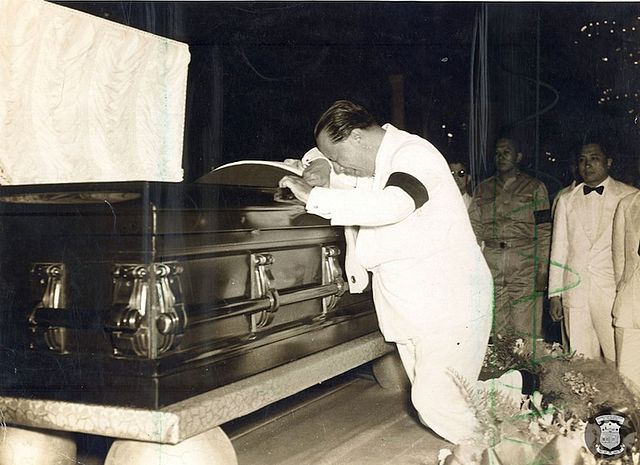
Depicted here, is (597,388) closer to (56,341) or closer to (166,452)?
(166,452)

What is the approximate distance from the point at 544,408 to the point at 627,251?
0.54m

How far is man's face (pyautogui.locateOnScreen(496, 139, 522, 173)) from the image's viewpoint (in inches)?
81.1

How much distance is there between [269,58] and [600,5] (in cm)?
101

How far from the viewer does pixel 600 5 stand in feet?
6.84

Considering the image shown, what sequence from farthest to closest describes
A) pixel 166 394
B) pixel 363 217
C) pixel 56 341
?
pixel 363 217
pixel 56 341
pixel 166 394

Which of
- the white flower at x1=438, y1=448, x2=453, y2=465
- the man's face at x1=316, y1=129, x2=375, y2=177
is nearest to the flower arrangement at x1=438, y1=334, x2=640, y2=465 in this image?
the white flower at x1=438, y1=448, x2=453, y2=465

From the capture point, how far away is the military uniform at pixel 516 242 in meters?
2.07

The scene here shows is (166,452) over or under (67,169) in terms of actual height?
under

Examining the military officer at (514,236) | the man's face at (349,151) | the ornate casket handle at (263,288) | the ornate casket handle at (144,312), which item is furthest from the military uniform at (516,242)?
the ornate casket handle at (144,312)

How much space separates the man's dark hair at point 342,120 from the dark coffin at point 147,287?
0.80 feet

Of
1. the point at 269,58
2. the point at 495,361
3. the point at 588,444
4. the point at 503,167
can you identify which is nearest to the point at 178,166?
the point at 269,58

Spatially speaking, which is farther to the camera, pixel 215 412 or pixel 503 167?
pixel 503 167

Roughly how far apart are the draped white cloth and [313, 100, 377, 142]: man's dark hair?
42 cm

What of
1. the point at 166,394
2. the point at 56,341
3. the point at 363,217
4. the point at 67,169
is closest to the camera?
the point at 166,394
